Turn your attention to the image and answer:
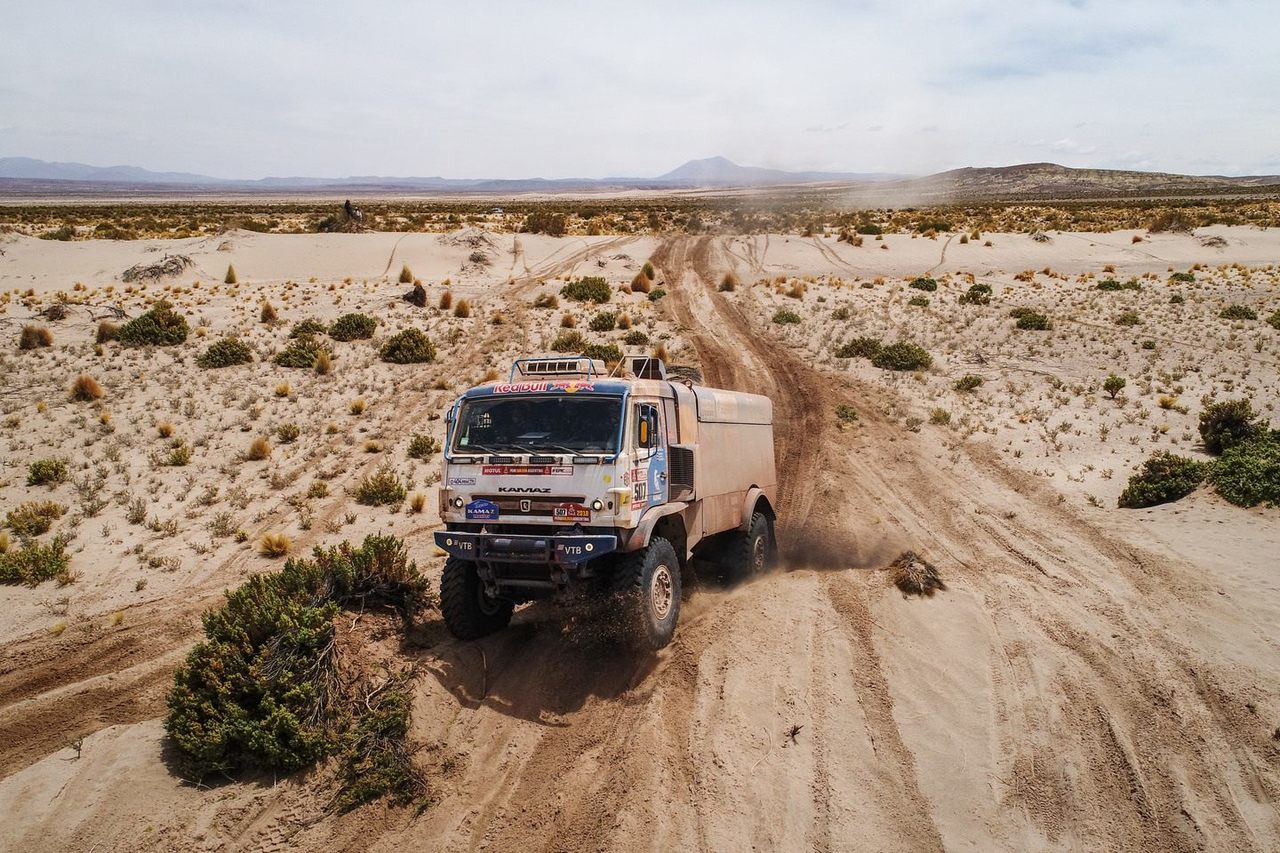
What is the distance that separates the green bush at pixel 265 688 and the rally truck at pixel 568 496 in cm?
167

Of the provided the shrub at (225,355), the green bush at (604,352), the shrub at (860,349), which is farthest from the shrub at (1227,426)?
the shrub at (225,355)

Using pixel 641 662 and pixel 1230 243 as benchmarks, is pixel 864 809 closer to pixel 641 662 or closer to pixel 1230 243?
pixel 641 662

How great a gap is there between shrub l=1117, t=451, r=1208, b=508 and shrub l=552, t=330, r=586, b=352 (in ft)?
52.6

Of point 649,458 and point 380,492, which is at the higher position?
point 649,458

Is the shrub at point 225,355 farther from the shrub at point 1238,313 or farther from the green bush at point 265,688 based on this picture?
the shrub at point 1238,313

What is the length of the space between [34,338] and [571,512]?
23699mm

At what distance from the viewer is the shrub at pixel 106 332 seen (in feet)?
76.5

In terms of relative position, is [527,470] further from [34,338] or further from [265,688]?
[34,338]

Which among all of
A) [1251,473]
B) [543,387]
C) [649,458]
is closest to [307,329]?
[543,387]

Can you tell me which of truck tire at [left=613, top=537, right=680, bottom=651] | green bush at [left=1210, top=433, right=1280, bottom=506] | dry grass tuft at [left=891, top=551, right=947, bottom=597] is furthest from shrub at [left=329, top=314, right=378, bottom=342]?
green bush at [left=1210, top=433, right=1280, bottom=506]

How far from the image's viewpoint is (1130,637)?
9.38m

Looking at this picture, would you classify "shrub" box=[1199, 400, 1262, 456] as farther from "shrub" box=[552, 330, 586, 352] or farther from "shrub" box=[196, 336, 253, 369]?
"shrub" box=[196, 336, 253, 369]

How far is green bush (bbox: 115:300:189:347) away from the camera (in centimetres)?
2350

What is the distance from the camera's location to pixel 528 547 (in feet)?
26.3
